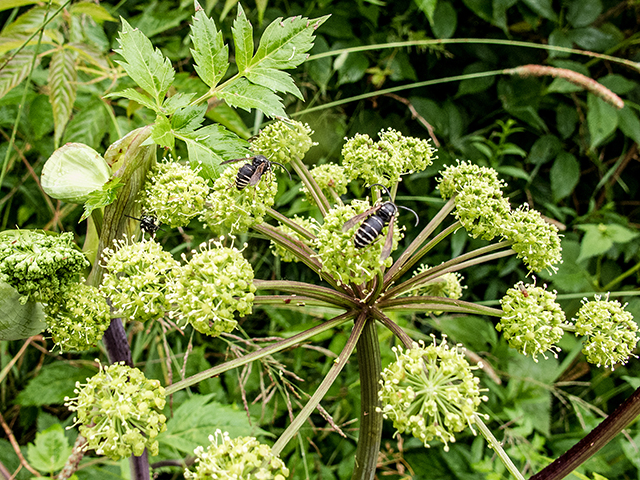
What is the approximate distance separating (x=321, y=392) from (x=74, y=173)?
3.44 ft

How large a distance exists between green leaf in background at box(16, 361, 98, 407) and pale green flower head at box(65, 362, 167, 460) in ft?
5.86

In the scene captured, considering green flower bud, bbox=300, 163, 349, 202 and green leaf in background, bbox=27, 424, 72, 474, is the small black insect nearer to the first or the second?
green flower bud, bbox=300, 163, 349, 202

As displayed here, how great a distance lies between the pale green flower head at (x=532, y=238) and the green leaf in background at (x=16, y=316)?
1616mm

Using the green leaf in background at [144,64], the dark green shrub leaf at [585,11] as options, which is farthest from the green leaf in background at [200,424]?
the dark green shrub leaf at [585,11]

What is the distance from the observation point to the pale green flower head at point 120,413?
1261mm

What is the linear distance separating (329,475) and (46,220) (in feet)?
8.74

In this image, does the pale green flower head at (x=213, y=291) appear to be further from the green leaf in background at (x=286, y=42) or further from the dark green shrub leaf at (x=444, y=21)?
the dark green shrub leaf at (x=444, y=21)

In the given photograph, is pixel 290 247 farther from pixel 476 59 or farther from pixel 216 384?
pixel 476 59

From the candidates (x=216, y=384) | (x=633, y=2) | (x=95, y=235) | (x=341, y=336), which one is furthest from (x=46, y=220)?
(x=633, y=2)

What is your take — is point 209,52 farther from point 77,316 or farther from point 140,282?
point 77,316

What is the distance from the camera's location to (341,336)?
3061mm

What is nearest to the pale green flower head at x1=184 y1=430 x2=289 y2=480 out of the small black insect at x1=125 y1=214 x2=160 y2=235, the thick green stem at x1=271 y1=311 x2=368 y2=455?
the thick green stem at x1=271 y1=311 x2=368 y2=455

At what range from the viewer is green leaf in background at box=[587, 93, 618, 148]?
3439mm

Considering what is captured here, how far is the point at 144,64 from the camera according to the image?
155 centimetres
